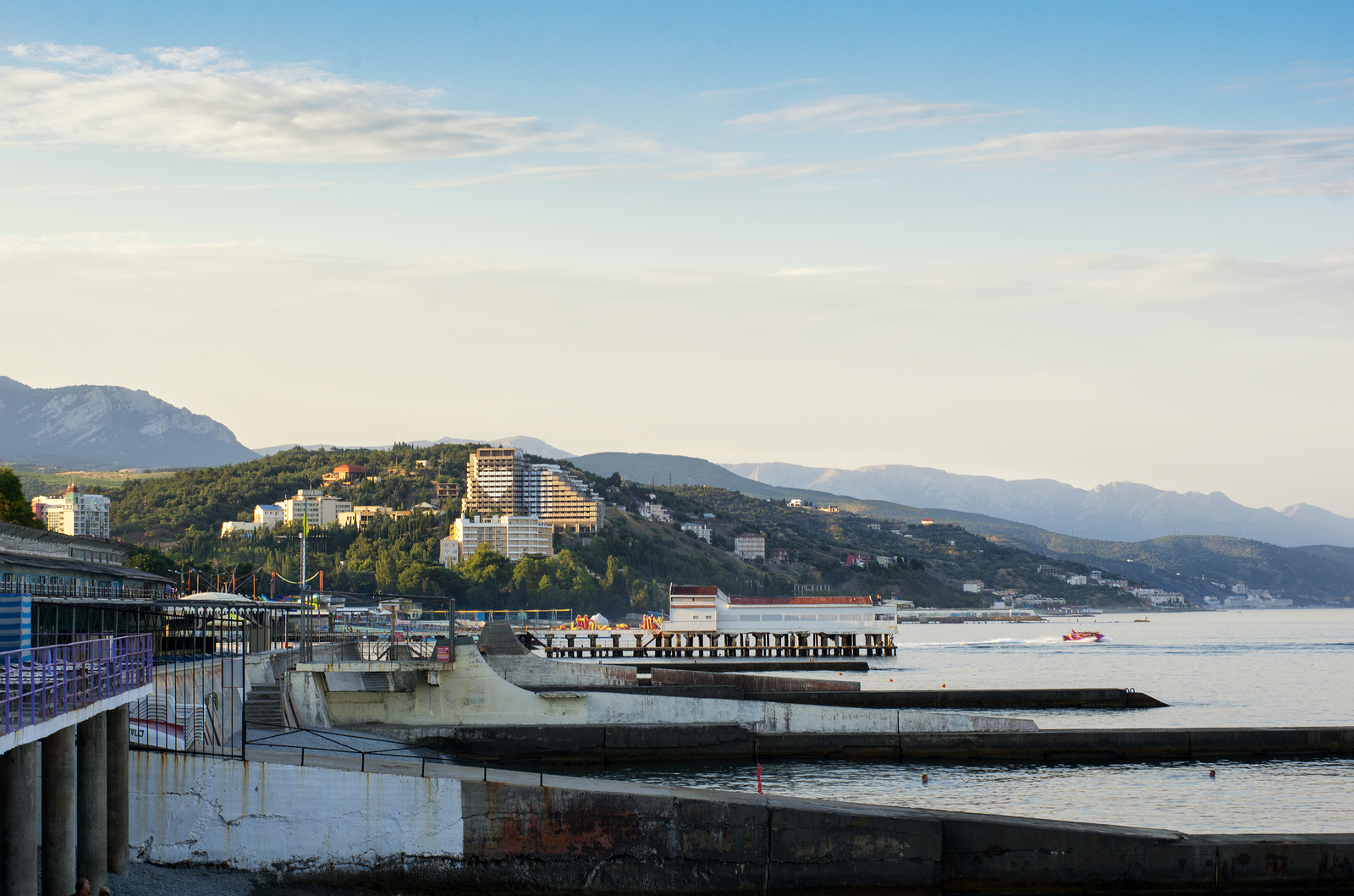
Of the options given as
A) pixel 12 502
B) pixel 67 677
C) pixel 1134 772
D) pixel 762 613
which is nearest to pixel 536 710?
pixel 1134 772

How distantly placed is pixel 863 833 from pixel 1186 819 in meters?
10.7

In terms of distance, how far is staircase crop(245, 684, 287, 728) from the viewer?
26.0 m

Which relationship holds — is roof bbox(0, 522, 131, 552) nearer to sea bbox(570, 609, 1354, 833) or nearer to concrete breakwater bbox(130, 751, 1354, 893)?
sea bbox(570, 609, 1354, 833)

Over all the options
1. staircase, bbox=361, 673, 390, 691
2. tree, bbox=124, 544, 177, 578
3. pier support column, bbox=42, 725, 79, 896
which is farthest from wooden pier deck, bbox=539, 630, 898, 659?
pier support column, bbox=42, 725, 79, 896

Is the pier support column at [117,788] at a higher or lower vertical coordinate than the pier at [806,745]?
higher

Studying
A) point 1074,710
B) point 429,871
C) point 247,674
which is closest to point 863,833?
point 429,871

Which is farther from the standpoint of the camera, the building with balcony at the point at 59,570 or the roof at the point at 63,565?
the building with balcony at the point at 59,570

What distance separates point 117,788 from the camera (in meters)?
16.8

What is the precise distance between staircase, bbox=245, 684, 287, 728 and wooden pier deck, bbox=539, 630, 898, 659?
50.0 metres

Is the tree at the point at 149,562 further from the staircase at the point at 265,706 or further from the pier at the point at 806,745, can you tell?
the staircase at the point at 265,706

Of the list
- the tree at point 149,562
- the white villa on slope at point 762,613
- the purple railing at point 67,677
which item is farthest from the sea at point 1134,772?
the tree at point 149,562

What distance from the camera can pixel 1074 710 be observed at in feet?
159

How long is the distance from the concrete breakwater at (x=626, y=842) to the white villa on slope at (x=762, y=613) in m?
78.6

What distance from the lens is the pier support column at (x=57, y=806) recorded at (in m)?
14.3
